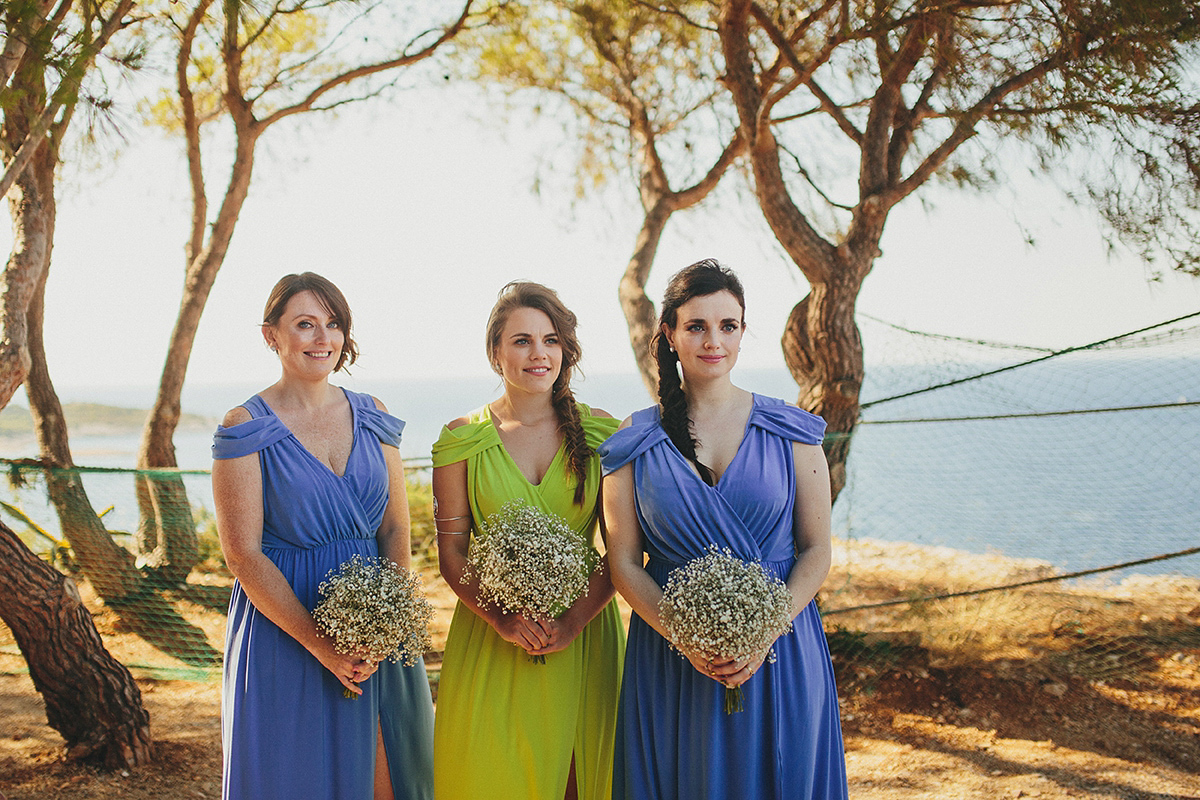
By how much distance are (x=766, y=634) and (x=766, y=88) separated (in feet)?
14.0

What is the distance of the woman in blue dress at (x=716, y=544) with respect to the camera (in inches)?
91.1

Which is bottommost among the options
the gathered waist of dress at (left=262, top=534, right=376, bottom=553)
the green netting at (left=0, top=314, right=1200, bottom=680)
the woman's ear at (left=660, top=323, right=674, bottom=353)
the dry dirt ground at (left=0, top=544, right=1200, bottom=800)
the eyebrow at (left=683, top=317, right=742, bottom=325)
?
Result: the dry dirt ground at (left=0, top=544, right=1200, bottom=800)

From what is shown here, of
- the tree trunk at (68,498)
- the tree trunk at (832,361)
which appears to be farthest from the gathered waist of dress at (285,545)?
the tree trunk at (68,498)

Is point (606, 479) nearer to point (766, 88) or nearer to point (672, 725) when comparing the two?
point (672, 725)

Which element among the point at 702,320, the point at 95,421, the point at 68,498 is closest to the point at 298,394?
the point at 702,320

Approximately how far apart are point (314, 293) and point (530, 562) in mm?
1005

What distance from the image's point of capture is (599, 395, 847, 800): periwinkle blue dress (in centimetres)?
231

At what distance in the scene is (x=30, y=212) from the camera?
16.3 feet

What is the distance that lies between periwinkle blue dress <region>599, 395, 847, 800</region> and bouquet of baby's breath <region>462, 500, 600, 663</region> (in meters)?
0.23

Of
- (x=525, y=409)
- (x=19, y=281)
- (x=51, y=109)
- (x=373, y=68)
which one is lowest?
(x=525, y=409)

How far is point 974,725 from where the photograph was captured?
4.48m

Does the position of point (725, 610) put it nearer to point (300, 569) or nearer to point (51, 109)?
point (300, 569)

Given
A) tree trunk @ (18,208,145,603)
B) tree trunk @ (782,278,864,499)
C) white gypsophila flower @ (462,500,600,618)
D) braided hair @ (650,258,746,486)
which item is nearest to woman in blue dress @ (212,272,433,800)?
white gypsophila flower @ (462,500,600,618)

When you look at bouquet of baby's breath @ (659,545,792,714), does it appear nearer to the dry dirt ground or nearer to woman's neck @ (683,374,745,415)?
woman's neck @ (683,374,745,415)
